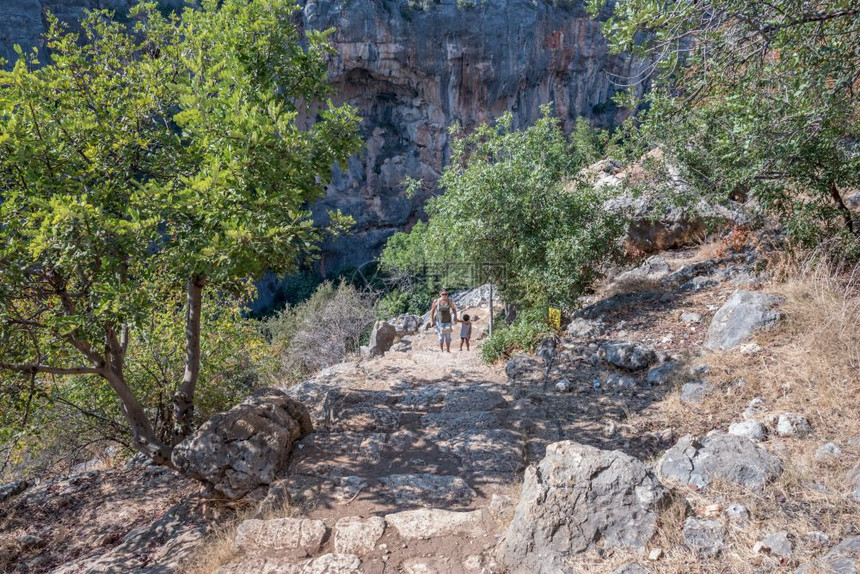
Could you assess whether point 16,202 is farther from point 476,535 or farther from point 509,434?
point 509,434

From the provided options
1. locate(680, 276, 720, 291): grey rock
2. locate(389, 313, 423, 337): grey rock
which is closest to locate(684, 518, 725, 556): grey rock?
locate(680, 276, 720, 291): grey rock

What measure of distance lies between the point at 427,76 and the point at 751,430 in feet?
108

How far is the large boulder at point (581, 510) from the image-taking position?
2.45m

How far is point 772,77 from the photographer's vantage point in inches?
152

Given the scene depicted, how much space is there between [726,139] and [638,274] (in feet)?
14.4

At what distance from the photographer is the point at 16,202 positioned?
3.27 meters

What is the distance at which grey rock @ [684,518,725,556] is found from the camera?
225 centimetres

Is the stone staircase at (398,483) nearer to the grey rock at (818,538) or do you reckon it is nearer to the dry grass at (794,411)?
the dry grass at (794,411)

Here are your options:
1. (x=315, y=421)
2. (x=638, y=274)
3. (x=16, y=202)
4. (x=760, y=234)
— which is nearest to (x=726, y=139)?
(x=760, y=234)

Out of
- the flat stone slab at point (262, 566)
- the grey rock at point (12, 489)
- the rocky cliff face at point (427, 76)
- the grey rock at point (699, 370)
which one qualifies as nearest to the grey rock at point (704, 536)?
the flat stone slab at point (262, 566)

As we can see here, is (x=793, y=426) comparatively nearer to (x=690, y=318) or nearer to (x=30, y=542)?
(x=690, y=318)

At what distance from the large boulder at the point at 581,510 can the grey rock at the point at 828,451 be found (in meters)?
1.11

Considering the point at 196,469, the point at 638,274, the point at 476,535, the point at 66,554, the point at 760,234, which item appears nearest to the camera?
the point at 476,535

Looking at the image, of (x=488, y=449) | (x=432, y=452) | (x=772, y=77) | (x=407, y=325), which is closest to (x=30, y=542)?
(x=432, y=452)
